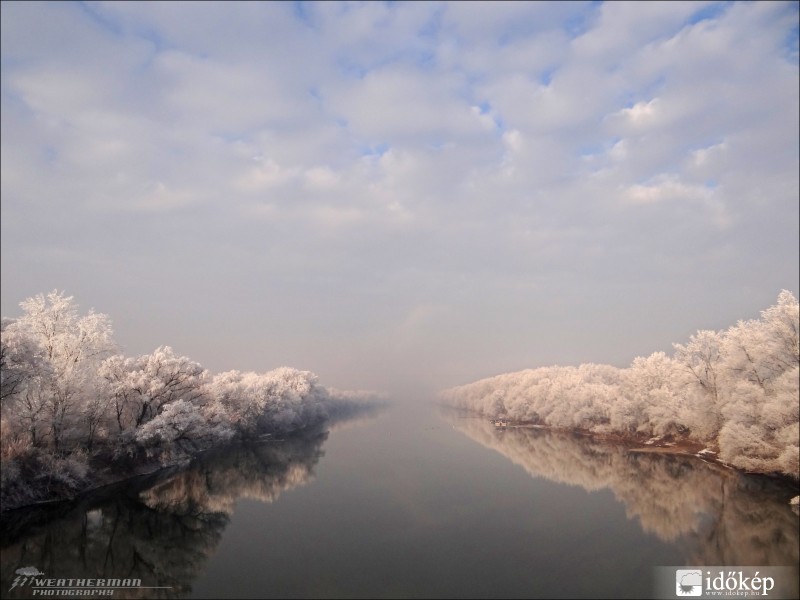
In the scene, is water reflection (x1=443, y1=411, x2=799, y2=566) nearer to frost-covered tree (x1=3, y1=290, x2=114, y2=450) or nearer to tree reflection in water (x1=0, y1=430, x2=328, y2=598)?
tree reflection in water (x1=0, y1=430, x2=328, y2=598)

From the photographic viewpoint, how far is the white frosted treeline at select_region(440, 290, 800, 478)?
143 ft

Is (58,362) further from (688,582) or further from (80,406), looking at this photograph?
(688,582)

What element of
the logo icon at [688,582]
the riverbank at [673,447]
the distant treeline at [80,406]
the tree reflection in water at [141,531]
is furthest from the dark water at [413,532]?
the distant treeline at [80,406]

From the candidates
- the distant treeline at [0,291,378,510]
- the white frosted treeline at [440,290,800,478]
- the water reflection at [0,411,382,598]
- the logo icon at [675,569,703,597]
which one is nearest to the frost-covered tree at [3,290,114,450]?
the distant treeline at [0,291,378,510]

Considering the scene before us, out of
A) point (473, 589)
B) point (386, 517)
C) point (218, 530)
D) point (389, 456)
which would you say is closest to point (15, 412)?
point (218, 530)

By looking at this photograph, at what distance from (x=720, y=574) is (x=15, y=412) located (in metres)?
58.5

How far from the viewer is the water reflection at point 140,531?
91.2 feet

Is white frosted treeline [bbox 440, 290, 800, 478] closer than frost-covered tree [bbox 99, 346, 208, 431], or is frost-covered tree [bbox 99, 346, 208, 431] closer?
white frosted treeline [bbox 440, 290, 800, 478]

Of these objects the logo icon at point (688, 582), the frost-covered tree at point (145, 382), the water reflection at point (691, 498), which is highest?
the frost-covered tree at point (145, 382)

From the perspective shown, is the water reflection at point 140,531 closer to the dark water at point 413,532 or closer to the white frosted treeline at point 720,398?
the dark water at point 413,532

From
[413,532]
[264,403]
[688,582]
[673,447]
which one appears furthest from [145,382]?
[673,447]

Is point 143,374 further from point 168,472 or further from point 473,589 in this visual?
point 473,589

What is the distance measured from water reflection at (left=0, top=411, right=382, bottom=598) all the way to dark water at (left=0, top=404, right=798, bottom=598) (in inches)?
6.7

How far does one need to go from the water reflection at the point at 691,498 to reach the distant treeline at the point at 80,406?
5361 centimetres
